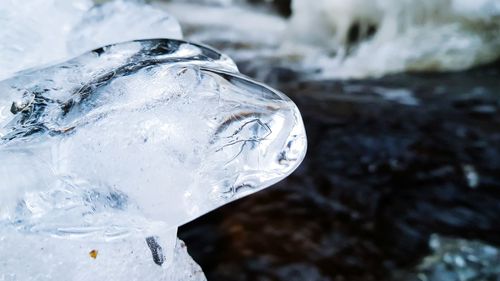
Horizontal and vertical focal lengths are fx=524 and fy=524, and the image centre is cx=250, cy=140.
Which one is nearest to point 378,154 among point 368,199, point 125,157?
point 368,199

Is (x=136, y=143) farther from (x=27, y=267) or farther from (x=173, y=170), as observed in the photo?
(x=27, y=267)

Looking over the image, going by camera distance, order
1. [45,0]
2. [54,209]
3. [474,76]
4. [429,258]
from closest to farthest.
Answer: [54,209]
[45,0]
[429,258]
[474,76]

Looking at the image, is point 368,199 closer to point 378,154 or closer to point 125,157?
point 378,154

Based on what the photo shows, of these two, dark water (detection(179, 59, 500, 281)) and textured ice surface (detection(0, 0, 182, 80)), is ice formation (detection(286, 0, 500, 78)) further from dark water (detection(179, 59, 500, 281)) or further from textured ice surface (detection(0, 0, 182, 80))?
textured ice surface (detection(0, 0, 182, 80))

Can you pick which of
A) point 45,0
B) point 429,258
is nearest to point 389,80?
point 429,258

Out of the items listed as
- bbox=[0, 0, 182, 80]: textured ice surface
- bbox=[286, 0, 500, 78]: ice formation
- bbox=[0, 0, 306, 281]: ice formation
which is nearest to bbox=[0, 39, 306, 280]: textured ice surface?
bbox=[0, 0, 306, 281]: ice formation

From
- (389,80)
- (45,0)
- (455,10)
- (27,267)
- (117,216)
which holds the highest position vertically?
(45,0)
